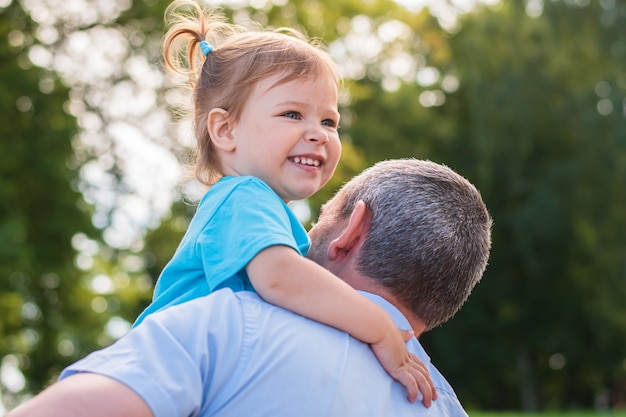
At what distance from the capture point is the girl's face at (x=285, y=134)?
8.11 feet

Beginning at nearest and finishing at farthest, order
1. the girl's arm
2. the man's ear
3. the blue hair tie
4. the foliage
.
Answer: the girl's arm, the man's ear, the blue hair tie, the foliage

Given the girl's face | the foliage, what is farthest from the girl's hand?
the foliage

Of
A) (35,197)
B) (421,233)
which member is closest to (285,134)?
(421,233)

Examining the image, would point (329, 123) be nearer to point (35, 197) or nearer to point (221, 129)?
point (221, 129)

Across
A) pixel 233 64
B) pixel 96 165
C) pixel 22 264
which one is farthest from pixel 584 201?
pixel 233 64

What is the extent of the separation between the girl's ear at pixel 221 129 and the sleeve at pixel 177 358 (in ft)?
2.76

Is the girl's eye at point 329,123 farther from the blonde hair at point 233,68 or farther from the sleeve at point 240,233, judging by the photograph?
the sleeve at point 240,233

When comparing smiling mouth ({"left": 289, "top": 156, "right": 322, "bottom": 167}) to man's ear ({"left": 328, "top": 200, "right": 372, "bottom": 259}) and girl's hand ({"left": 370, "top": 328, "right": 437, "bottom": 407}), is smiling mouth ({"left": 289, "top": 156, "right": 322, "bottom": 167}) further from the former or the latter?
girl's hand ({"left": 370, "top": 328, "right": 437, "bottom": 407})

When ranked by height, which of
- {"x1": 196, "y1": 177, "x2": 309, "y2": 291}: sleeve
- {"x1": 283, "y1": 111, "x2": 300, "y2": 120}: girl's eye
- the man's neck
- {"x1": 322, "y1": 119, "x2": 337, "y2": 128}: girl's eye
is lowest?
the man's neck

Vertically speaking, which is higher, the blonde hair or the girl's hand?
the blonde hair

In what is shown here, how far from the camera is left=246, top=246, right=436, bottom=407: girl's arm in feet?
6.43

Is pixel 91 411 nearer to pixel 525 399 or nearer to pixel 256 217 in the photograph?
pixel 256 217

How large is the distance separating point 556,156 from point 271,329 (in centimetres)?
2935

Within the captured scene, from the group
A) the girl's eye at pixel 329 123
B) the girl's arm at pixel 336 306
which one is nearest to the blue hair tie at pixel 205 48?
the girl's eye at pixel 329 123
